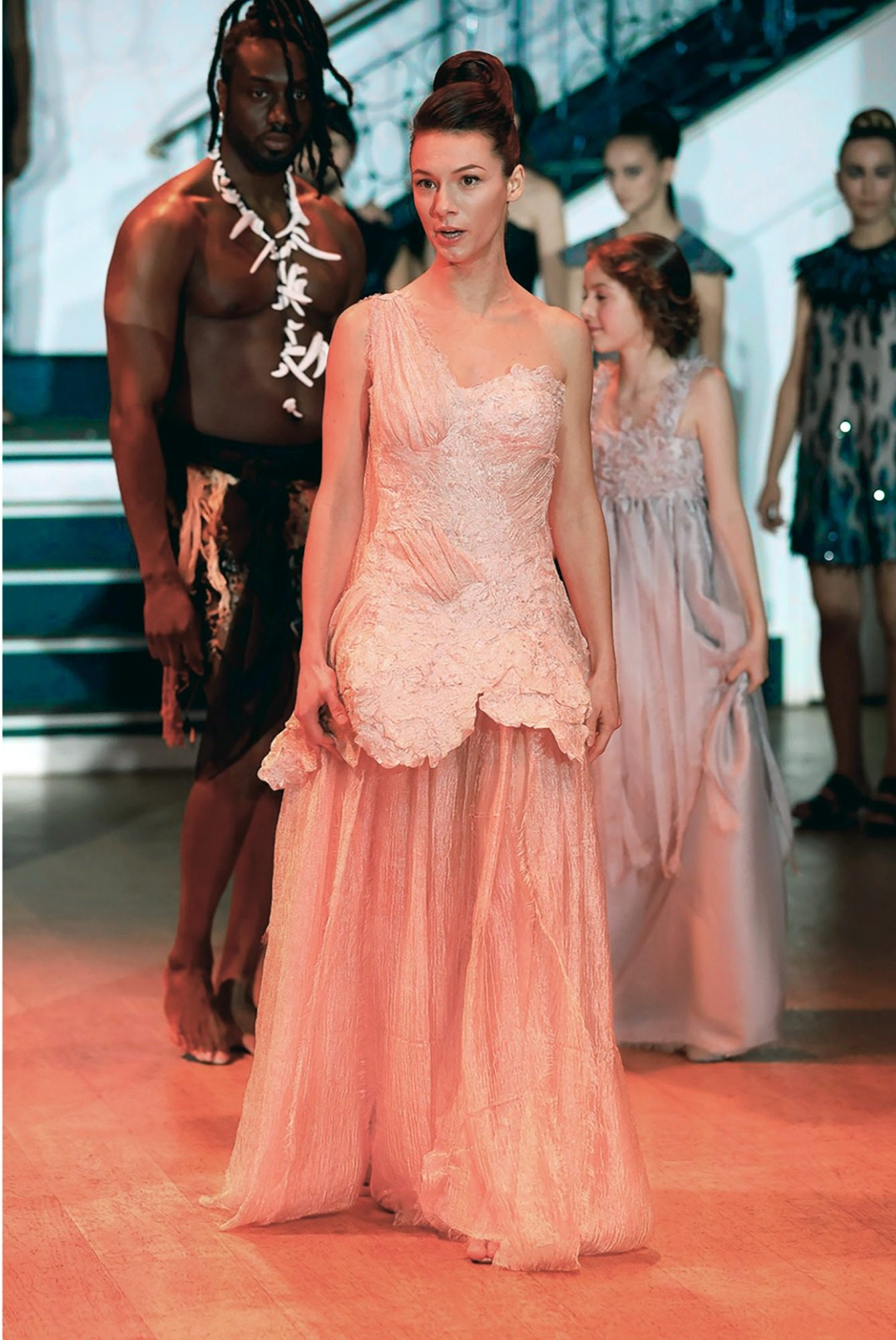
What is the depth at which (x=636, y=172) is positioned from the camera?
591 centimetres

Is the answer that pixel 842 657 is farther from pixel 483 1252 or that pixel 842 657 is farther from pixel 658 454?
pixel 483 1252

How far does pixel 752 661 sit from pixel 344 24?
541cm

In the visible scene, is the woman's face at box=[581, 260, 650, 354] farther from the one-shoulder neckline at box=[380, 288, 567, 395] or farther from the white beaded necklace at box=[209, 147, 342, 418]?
the one-shoulder neckline at box=[380, 288, 567, 395]

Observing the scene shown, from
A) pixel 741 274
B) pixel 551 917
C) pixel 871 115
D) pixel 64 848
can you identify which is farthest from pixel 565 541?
pixel 741 274

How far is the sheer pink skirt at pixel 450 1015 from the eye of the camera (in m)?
2.62

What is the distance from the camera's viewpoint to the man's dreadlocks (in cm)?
346

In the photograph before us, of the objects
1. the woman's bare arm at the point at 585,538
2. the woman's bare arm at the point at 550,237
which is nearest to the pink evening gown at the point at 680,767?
the woman's bare arm at the point at 585,538

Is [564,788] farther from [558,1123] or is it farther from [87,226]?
[87,226]

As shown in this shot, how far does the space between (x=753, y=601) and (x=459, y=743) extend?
114 centimetres

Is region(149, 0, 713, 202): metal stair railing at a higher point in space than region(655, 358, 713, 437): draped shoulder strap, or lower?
higher

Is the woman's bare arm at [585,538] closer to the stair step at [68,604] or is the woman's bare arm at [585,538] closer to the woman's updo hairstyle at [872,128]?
the woman's updo hairstyle at [872,128]

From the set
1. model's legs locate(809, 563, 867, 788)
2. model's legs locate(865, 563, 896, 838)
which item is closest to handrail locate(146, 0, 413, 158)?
model's legs locate(809, 563, 867, 788)

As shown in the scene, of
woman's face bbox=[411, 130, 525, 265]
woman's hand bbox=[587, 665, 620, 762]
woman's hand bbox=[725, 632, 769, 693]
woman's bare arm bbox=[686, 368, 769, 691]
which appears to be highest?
woman's face bbox=[411, 130, 525, 265]

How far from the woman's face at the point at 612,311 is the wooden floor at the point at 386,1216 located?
135cm
